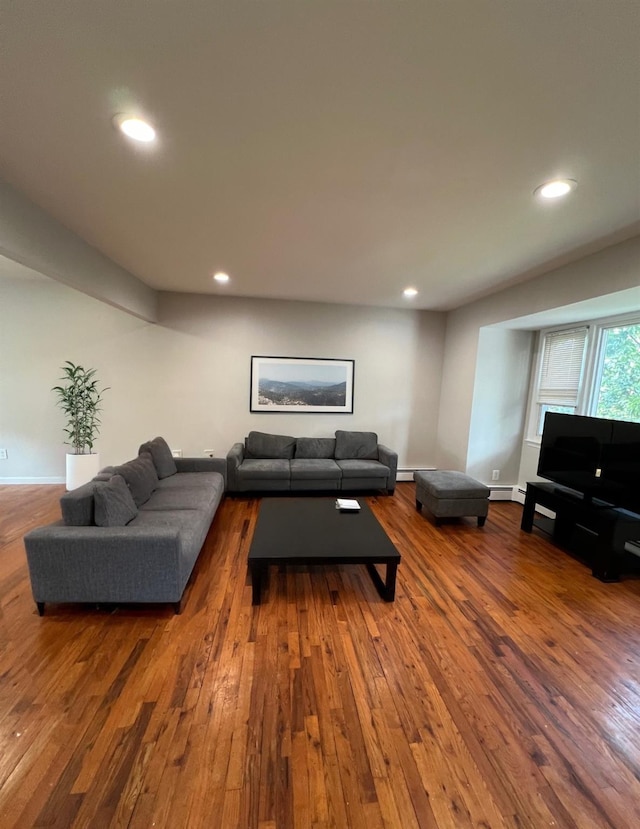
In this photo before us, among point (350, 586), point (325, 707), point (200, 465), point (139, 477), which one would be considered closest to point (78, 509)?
point (139, 477)

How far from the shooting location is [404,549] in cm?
307

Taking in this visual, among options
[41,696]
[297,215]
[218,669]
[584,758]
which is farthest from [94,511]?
[584,758]

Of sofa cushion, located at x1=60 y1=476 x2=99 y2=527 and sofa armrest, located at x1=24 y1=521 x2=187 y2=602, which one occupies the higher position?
sofa cushion, located at x1=60 y1=476 x2=99 y2=527

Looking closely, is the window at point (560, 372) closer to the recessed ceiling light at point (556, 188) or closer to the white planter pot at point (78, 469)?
the recessed ceiling light at point (556, 188)

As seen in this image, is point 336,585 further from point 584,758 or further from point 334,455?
point 334,455

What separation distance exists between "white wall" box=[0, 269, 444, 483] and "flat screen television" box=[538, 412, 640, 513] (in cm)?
194

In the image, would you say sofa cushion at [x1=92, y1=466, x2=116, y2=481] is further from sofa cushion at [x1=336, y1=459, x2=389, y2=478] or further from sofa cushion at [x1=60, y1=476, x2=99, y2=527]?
sofa cushion at [x1=336, y1=459, x2=389, y2=478]

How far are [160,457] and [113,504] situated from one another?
143cm

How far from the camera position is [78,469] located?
405 cm

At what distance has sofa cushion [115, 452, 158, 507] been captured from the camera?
2791mm

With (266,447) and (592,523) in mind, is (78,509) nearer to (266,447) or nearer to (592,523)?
(266,447)

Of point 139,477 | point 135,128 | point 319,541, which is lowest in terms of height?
point 319,541

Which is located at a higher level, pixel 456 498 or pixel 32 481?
pixel 456 498

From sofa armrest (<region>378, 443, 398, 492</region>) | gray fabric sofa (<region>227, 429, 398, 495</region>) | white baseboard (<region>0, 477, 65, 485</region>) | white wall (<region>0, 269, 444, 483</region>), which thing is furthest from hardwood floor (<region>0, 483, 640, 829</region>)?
white wall (<region>0, 269, 444, 483</region>)
